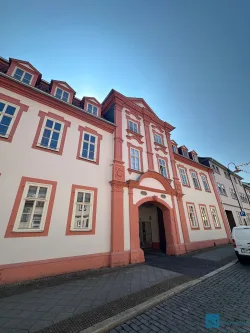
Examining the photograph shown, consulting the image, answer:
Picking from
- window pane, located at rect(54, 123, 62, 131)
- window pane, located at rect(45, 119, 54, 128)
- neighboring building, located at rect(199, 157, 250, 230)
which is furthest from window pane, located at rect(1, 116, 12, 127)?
neighboring building, located at rect(199, 157, 250, 230)

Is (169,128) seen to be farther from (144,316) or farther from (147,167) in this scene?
(144,316)

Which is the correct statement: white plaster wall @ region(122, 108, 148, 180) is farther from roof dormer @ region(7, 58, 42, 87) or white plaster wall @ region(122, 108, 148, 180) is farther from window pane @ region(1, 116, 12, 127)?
Answer: window pane @ region(1, 116, 12, 127)

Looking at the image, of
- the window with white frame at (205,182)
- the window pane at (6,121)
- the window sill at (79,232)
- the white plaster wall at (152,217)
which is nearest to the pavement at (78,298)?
the window sill at (79,232)

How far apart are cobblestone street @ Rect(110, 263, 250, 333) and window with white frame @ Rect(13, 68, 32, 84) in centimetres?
1171

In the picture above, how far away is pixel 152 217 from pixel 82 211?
9.24m

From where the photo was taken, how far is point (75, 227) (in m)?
7.25

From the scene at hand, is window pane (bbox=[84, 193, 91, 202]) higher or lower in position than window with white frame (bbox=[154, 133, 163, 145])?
lower

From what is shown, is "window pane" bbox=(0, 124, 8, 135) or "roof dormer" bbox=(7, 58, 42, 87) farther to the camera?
"roof dormer" bbox=(7, 58, 42, 87)

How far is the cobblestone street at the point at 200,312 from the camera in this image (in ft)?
9.93

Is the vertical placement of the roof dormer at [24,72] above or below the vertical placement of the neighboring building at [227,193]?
above

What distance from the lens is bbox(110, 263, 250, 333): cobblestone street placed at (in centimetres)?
303

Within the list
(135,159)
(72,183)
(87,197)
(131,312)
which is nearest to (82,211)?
(87,197)

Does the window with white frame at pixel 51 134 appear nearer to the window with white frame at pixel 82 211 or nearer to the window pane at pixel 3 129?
the window pane at pixel 3 129

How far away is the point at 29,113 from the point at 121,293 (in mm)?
9007
